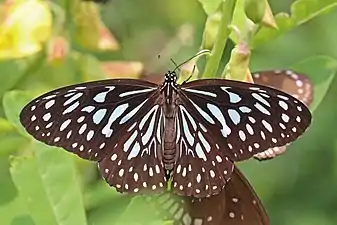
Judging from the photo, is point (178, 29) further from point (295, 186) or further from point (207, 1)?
point (207, 1)

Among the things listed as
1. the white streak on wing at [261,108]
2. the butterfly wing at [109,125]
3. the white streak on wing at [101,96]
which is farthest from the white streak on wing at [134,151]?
the white streak on wing at [261,108]

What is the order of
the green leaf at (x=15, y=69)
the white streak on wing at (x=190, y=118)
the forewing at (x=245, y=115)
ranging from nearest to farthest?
the forewing at (x=245, y=115) → the white streak on wing at (x=190, y=118) → the green leaf at (x=15, y=69)

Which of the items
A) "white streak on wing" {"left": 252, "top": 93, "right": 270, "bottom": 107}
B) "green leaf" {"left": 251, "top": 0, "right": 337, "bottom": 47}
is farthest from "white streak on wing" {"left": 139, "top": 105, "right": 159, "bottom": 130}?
"green leaf" {"left": 251, "top": 0, "right": 337, "bottom": 47}

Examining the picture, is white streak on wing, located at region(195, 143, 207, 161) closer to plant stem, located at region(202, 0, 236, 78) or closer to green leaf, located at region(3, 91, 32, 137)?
plant stem, located at region(202, 0, 236, 78)

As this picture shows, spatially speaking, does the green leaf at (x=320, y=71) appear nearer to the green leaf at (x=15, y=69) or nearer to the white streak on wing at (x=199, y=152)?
the white streak on wing at (x=199, y=152)

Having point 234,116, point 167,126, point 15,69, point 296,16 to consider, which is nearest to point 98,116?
point 167,126
